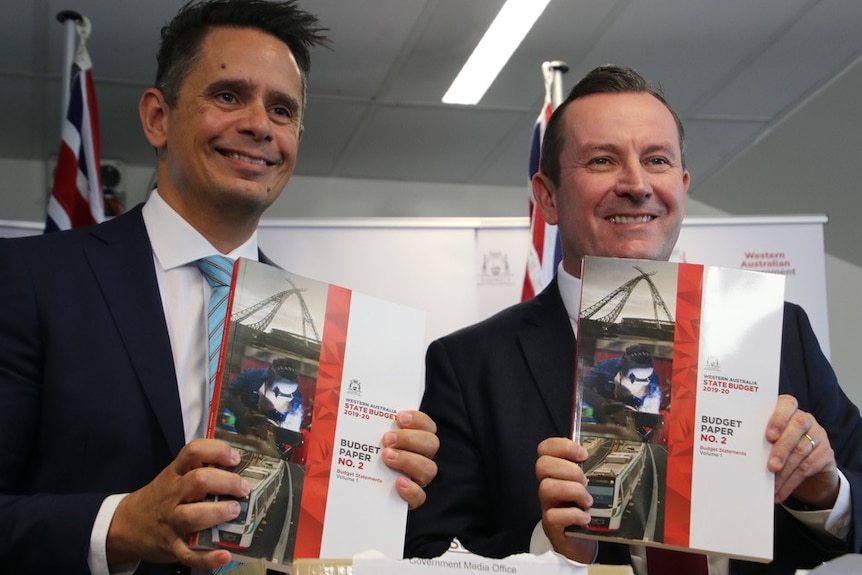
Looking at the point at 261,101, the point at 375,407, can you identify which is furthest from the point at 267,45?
the point at 375,407

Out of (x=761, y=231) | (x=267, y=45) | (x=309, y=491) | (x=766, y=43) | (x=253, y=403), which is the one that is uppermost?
(x=766, y=43)

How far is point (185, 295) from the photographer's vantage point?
1.96 meters

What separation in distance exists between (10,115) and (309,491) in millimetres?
5546

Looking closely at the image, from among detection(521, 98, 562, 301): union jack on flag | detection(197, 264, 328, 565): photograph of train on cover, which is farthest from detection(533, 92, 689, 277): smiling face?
detection(521, 98, 562, 301): union jack on flag

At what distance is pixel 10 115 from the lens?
6.35 m

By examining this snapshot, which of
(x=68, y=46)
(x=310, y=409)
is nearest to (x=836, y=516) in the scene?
(x=310, y=409)

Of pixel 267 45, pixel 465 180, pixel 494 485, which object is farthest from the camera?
pixel 465 180

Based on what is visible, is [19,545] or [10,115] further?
[10,115]

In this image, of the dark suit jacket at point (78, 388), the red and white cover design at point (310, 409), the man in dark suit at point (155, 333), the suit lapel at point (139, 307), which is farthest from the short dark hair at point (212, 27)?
the red and white cover design at point (310, 409)

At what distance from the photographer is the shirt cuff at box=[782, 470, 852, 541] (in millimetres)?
1759

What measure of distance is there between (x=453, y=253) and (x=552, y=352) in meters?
3.09

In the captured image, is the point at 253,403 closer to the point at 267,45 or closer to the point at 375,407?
the point at 375,407

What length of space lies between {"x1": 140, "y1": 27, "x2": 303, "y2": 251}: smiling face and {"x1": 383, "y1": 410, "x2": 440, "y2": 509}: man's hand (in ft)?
2.09

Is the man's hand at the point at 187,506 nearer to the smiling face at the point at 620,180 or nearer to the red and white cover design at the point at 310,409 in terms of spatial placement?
the red and white cover design at the point at 310,409
